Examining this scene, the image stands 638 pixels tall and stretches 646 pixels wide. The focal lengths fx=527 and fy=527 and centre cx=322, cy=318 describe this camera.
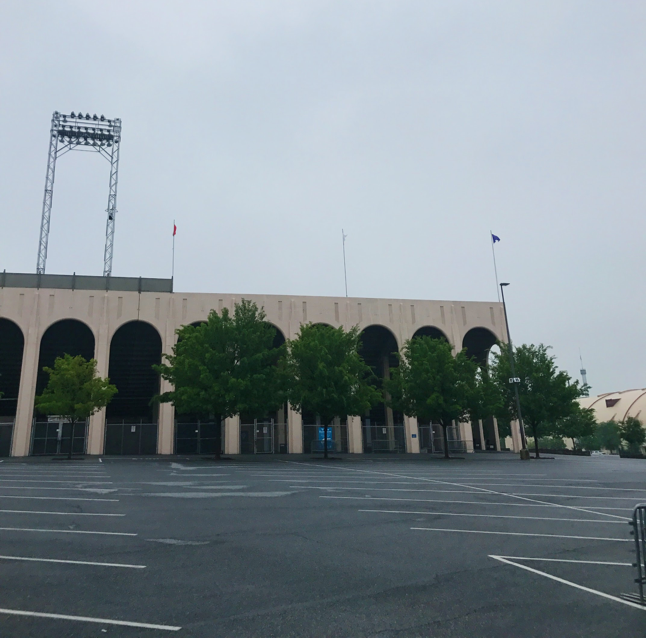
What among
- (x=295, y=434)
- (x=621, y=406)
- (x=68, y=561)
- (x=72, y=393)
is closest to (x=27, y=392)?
(x=72, y=393)

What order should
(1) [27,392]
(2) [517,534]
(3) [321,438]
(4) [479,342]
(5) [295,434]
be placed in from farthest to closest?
(4) [479,342]
(3) [321,438]
(5) [295,434]
(1) [27,392]
(2) [517,534]

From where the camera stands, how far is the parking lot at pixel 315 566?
201 inches

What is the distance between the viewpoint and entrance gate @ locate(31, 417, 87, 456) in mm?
39594

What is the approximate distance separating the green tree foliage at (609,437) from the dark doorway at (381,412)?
5427 centimetres

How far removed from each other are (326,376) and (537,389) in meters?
17.2

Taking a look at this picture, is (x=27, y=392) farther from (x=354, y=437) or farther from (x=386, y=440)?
(x=386, y=440)

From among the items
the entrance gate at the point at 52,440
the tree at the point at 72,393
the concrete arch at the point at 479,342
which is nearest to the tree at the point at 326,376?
the tree at the point at 72,393

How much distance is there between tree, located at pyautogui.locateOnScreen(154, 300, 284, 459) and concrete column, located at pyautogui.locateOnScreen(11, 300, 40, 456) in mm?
11543

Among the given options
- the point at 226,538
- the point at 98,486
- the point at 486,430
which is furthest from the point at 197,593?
the point at 486,430

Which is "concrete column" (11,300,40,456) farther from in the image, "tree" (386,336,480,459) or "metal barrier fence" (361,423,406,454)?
"tree" (386,336,480,459)

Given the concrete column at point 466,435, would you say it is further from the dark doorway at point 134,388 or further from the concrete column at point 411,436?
the dark doorway at point 134,388

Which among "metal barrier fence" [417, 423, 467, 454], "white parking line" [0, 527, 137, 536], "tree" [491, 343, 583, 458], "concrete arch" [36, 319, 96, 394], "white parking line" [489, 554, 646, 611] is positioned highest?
"concrete arch" [36, 319, 96, 394]

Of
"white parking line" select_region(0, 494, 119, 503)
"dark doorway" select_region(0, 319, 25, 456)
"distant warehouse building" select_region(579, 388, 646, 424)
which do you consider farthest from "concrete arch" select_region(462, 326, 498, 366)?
"distant warehouse building" select_region(579, 388, 646, 424)

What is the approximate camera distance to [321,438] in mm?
42875
